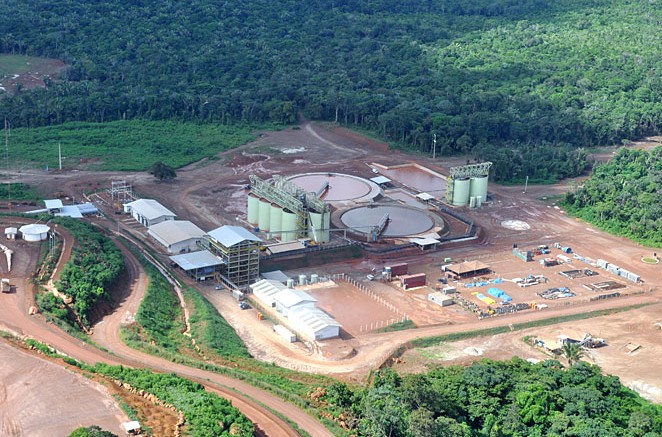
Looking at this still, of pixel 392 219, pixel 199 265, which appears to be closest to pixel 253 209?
pixel 392 219

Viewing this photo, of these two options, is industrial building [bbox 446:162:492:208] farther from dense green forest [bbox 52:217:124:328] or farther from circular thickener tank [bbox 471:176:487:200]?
dense green forest [bbox 52:217:124:328]

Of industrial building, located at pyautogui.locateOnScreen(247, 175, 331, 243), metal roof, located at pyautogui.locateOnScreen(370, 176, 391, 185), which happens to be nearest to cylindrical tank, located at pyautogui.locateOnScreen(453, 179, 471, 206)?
metal roof, located at pyautogui.locateOnScreen(370, 176, 391, 185)

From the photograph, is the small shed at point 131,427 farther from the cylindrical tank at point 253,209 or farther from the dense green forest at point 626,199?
the dense green forest at point 626,199

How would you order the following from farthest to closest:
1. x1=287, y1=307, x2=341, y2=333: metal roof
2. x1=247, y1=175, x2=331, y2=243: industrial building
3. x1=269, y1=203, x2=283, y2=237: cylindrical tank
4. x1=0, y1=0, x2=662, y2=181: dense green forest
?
x1=0, y1=0, x2=662, y2=181: dense green forest, x1=269, y1=203, x2=283, y2=237: cylindrical tank, x1=247, y1=175, x2=331, y2=243: industrial building, x1=287, y1=307, x2=341, y2=333: metal roof

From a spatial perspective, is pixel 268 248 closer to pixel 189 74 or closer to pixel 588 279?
pixel 588 279

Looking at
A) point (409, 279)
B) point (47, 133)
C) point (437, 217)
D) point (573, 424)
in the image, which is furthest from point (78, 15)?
point (573, 424)

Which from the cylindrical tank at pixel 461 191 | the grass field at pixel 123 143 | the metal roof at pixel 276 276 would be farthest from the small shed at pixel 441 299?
the grass field at pixel 123 143

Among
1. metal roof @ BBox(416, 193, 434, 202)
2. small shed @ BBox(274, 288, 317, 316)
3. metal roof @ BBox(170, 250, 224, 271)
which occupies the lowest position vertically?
small shed @ BBox(274, 288, 317, 316)
